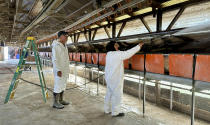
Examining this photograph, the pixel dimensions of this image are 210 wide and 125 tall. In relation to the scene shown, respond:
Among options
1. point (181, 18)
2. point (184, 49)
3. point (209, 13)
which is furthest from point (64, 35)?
point (209, 13)

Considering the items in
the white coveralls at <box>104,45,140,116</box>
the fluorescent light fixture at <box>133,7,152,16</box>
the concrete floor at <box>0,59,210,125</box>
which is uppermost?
the fluorescent light fixture at <box>133,7,152,16</box>

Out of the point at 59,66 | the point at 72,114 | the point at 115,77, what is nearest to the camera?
the point at 115,77

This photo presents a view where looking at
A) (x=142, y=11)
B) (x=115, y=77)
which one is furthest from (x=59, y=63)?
(x=142, y=11)

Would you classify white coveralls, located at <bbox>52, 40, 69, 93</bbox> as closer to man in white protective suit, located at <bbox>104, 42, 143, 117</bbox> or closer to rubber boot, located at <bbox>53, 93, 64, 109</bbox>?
rubber boot, located at <bbox>53, 93, 64, 109</bbox>

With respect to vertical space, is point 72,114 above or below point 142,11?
below

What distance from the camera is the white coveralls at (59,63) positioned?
9.31ft

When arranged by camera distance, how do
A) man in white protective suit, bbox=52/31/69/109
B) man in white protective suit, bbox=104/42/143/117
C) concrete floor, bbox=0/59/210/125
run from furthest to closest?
man in white protective suit, bbox=52/31/69/109 → man in white protective suit, bbox=104/42/143/117 → concrete floor, bbox=0/59/210/125

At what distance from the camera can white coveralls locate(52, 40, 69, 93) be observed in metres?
2.84

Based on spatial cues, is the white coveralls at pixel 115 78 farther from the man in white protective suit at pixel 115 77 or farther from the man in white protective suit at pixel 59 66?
the man in white protective suit at pixel 59 66

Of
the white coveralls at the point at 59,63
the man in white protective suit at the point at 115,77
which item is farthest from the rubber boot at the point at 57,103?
the man in white protective suit at the point at 115,77

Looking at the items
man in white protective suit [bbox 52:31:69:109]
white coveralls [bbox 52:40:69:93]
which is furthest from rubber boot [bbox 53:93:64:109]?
white coveralls [bbox 52:40:69:93]

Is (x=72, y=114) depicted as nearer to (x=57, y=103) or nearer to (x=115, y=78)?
(x=57, y=103)

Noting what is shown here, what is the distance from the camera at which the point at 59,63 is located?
9.41 ft

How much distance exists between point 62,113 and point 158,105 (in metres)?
2.70
